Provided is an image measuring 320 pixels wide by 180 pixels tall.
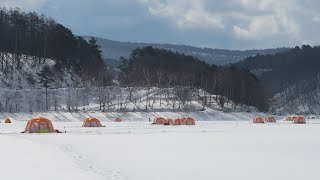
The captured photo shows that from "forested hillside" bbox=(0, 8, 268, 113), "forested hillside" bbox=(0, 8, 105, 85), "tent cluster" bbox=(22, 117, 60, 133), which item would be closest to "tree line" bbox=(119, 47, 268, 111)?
"forested hillside" bbox=(0, 8, 268, 113)

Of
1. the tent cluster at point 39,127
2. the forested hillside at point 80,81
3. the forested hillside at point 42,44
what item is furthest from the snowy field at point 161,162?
the forested hillside at point 42,44

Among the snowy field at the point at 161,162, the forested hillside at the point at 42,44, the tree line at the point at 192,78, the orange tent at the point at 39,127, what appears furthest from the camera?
the tree line at the point at 192,78

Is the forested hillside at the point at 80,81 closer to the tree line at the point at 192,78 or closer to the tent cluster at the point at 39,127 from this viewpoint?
the tree line at the point at 192,78

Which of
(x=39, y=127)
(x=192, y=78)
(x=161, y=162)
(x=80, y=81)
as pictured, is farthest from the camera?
(x=192, y=78)

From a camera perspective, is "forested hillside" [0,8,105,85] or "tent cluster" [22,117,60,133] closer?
"tent cluster" [22,117,60,133]

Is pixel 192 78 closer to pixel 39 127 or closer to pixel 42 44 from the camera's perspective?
pixel 42 44

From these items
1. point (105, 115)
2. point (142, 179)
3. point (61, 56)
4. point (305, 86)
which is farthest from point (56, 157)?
point (305, 86)

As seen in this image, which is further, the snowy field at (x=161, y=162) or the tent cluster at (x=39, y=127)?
the tent cluster at (x=39, y=127)

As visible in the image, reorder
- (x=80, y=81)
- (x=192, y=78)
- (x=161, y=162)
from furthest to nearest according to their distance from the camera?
(x=192, y=78), (x=80, y=81), (x=161, y=162)

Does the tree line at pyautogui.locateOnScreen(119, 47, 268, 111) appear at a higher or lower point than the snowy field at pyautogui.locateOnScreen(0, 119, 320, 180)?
higher

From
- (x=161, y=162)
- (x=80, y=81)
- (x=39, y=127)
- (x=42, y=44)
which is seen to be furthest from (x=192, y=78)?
(x=161, y=162)

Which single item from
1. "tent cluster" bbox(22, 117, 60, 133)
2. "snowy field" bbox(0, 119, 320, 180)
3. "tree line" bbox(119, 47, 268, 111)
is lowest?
"tent cluster" bbox(22, 117, 60, 133)

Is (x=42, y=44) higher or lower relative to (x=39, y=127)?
higher

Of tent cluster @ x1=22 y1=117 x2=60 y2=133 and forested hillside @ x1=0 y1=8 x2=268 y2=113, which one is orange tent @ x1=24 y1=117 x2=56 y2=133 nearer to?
tent cluster @ x1=22 y1=117 x2=60 y2=133
